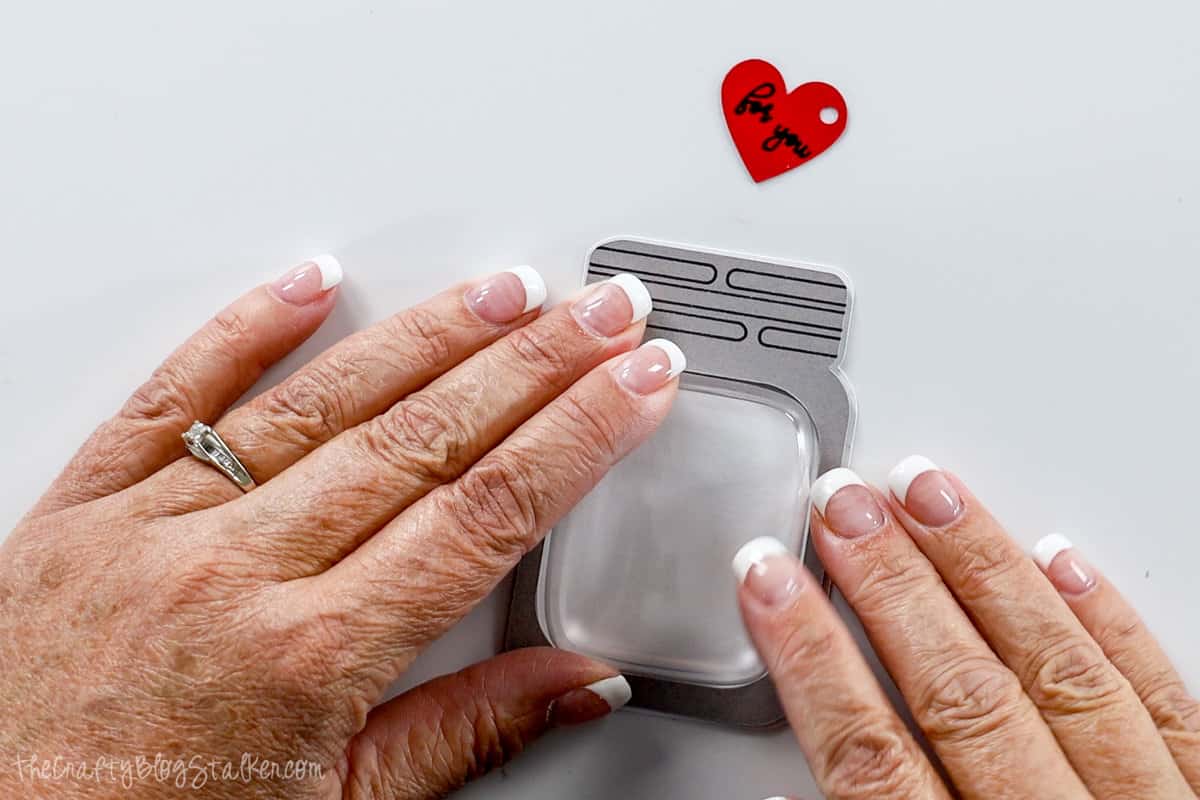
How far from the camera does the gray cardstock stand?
94 centimetres

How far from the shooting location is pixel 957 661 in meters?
0.83

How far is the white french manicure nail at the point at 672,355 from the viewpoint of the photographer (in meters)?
0.88

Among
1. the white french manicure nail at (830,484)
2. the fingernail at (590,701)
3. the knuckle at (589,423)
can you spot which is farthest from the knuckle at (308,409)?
the white french manicure nail at (830,484)

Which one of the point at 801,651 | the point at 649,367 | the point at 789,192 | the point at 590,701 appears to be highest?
the point at 789,192

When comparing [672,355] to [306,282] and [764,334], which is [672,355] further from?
[306,282]

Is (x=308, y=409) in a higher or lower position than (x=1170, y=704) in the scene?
higher

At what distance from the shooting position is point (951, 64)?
3.11ft

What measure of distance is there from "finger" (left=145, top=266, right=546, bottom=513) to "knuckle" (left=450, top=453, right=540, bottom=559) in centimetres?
14

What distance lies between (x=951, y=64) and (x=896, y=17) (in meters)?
0.07

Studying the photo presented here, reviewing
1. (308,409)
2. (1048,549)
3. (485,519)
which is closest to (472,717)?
(485,519)

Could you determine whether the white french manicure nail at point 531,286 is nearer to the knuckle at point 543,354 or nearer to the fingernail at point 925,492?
the knuckle at point 543,354

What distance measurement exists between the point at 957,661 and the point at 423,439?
1.56 ft

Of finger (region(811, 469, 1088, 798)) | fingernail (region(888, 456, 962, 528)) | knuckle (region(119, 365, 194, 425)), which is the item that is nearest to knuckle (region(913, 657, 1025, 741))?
finger (region(811, 469, 1088, 798))

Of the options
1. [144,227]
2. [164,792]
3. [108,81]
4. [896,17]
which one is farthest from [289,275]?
[896,17]
